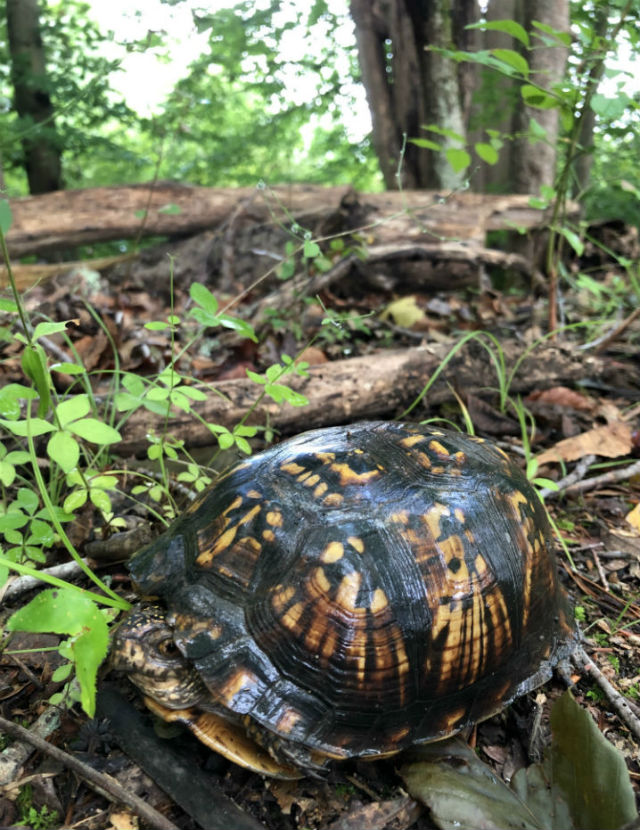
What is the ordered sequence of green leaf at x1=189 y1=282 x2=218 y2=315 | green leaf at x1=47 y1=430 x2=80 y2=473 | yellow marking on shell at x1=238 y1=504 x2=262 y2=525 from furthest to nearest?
green leaf at x1=189 y1=282 x2=218 y2=315 → yellow marking on shell at x1=238 y1=504 x2=262 y2=525 → green leaf at x1=47 y1=430 x2=80 y2=473

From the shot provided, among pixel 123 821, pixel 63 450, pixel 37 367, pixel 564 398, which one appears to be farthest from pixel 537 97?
pixel 123 821

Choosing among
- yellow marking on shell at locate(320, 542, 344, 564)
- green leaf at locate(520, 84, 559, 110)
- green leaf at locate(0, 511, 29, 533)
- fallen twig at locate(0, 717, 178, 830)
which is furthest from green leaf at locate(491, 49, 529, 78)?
fallen twig at locate(0, 717, 178, 830)

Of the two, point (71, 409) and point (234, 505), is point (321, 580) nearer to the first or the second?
point (234, 505)

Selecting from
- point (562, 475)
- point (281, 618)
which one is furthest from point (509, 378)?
point (281, 618)

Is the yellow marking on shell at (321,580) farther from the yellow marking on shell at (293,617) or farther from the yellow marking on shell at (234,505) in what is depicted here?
the yellow marking on shell at (234,505)

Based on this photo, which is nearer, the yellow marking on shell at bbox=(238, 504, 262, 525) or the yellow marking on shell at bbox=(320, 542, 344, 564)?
the yellow marking on shell at bbox=(320, 542, 344, 564)

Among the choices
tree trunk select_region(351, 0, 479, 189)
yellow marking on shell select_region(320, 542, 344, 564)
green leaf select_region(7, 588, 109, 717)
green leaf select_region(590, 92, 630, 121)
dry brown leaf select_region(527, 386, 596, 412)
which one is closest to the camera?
green leaf select_region(7, 588, 109, 717)

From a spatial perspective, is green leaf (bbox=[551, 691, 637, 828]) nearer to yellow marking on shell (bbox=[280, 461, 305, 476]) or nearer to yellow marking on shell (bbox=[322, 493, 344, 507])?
yellow marking on shell (bbox=[322, 493, 344, 507])
